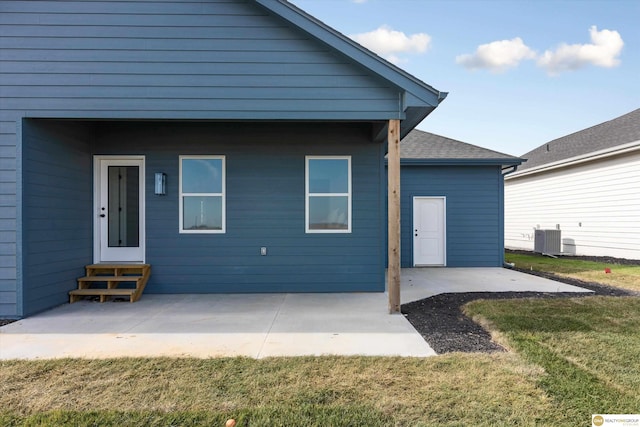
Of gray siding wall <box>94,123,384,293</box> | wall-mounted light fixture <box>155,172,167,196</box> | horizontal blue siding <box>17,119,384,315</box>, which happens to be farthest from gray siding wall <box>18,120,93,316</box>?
wall-mounted light fixture <box>155,172,167,196</box>

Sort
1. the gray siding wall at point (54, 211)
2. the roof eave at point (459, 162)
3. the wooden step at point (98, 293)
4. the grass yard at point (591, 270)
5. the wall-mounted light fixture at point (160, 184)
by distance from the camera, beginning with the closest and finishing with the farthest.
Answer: the gray siding wall at point (54, 211) → the wooden step at point (98, 293) → the wall-mounted light fixture at point (160, 184) → the grass yard at point (591, 270) → the roof eave at point (459, 162)

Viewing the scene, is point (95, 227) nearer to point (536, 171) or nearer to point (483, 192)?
point (483, 192)

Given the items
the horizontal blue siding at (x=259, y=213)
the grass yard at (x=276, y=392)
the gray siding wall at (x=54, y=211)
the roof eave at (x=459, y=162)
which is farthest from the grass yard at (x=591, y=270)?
the gray siding wall at (x=54, y=211)

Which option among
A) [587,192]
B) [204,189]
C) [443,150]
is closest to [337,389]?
[204,189]

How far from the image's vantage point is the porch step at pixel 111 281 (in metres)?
5.52

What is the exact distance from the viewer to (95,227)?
239 inches

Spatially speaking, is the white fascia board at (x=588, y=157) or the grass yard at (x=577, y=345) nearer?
the grass yard at (x=577, y=345)

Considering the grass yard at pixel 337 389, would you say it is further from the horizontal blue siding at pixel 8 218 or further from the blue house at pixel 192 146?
the blue house at pixel 192 146

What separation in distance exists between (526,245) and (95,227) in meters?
15.0

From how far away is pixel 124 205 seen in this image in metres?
6.22

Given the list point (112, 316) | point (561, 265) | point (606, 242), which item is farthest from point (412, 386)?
point (606, 242)

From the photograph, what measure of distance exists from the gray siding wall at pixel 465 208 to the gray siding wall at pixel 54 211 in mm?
7196

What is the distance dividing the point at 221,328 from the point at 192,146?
3503 mm

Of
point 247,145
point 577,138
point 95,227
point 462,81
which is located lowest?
point 95,227
